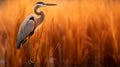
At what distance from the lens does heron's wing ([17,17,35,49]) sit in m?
2.71

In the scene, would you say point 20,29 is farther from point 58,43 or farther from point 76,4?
point 76,4

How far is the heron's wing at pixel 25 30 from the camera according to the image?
8.89ft

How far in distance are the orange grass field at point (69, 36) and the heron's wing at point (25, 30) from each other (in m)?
0.04

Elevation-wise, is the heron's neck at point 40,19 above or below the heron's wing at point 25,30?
above

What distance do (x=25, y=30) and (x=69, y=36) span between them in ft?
1.41

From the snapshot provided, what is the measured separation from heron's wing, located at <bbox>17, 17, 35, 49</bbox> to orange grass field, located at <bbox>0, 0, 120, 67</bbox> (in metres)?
0.04

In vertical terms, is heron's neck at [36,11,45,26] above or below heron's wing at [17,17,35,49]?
above

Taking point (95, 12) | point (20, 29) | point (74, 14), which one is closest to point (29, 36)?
point (20, 29)

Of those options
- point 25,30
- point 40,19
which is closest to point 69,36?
point 40,19

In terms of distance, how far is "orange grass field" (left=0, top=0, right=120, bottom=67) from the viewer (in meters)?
2.73

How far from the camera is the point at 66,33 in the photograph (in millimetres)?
2758

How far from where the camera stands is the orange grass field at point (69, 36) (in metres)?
2.73

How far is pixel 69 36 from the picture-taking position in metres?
2.76

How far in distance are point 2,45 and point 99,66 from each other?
38.2 inches
